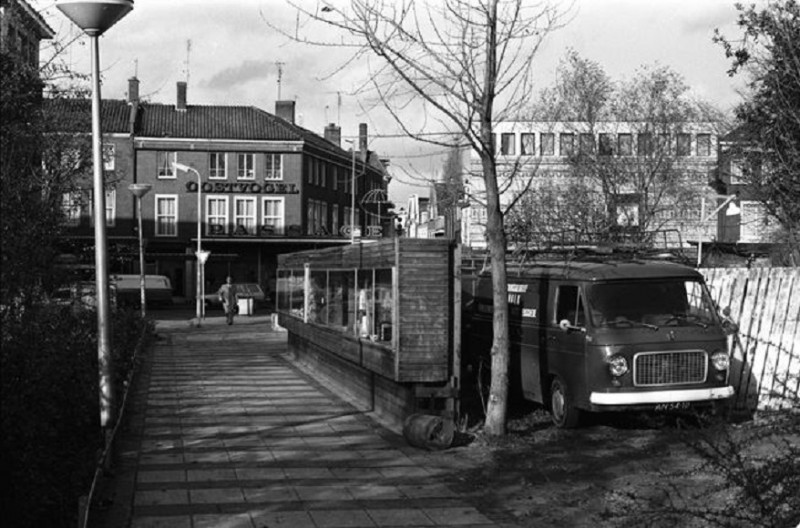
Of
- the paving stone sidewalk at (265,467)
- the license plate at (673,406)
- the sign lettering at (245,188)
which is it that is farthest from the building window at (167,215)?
the license plate at (673,406)

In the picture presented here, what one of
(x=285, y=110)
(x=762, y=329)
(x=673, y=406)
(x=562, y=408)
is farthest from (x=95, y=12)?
(x=285, y=110)

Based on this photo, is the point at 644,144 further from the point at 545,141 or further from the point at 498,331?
the point at 498,331

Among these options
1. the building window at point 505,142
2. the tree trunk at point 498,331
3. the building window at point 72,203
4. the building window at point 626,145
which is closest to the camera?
the tree trunk at point 498,331

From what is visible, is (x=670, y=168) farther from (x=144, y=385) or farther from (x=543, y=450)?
(x=543, y=450)

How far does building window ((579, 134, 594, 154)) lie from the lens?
36438 mm

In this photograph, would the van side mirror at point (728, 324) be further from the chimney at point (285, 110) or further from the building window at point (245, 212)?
the chimney at point (285, 110)

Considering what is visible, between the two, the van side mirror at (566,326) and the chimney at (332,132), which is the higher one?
the chimney at (332,132)

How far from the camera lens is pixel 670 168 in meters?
37.7

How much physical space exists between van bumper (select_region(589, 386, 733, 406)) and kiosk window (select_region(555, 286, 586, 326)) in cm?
109

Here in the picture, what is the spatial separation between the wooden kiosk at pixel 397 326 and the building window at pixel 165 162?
55.5 m

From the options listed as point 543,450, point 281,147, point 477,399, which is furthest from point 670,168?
point 281,147

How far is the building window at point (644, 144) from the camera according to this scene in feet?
122

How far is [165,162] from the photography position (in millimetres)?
70812

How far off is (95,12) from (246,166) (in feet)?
207
